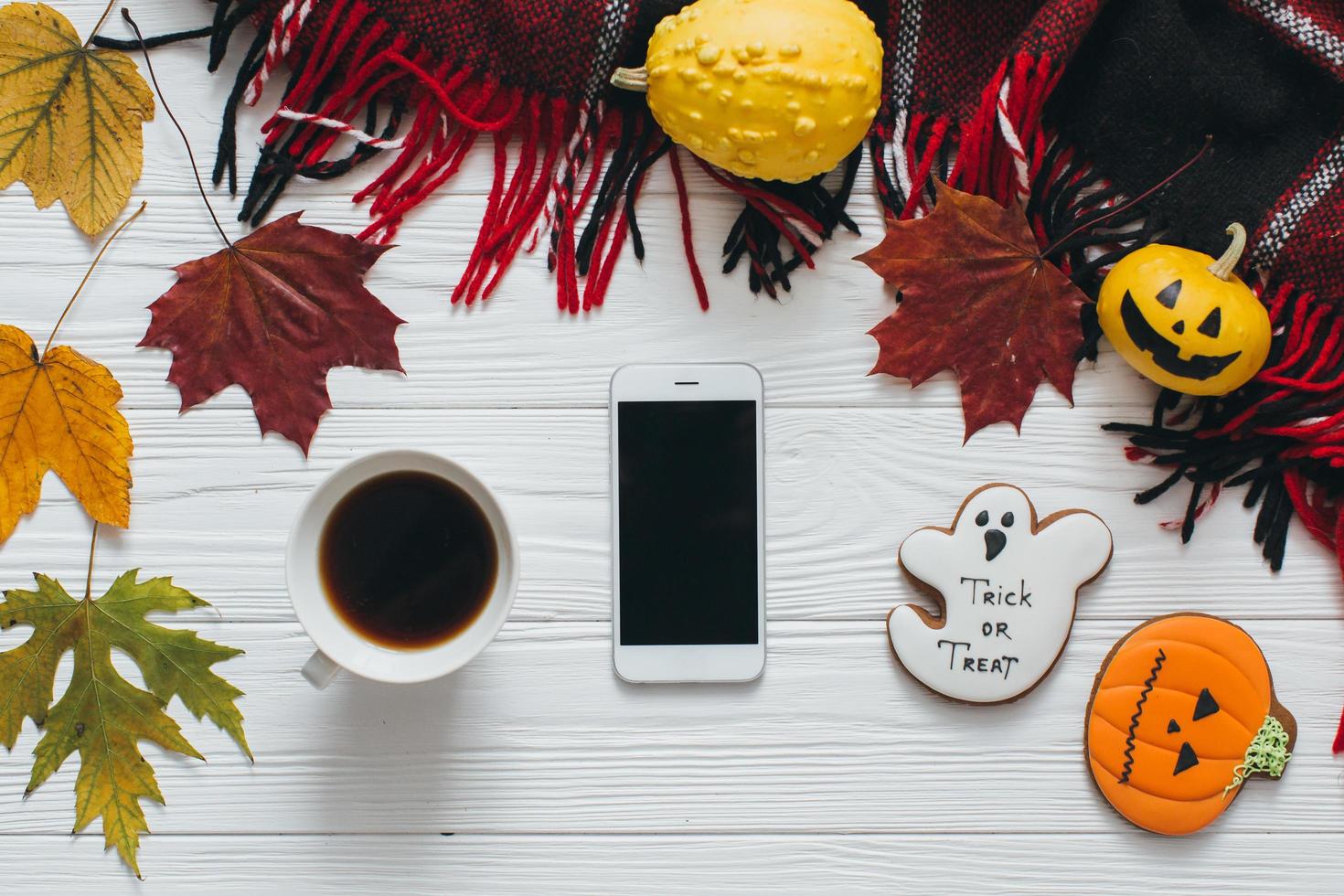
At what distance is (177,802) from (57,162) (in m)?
0.48

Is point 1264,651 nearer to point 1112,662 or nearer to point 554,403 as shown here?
point 1112,662

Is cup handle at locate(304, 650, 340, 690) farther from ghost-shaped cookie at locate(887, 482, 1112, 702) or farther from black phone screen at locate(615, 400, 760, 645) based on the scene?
ghost-shaped cookie at locate(887, 482, 1112, 702)

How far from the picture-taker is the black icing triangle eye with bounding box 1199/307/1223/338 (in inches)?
24.0

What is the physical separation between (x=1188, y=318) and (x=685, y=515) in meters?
0.37

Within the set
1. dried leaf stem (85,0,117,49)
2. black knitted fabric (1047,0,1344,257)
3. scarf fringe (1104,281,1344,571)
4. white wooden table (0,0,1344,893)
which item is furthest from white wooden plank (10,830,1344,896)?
dried leaf stem (85,0,117,49)

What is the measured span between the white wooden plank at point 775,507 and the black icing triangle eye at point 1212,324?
0.10 m

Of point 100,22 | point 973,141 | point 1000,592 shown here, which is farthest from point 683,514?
point 100,22

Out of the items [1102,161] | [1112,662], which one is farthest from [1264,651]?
[1102,161]

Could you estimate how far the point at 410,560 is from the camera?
0.63 metres

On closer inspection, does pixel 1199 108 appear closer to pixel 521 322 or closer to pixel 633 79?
pixel 633 79

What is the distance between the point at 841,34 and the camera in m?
0.59

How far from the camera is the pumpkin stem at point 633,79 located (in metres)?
0.63

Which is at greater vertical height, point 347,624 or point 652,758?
point 347,624

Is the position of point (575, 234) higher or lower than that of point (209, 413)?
higher
